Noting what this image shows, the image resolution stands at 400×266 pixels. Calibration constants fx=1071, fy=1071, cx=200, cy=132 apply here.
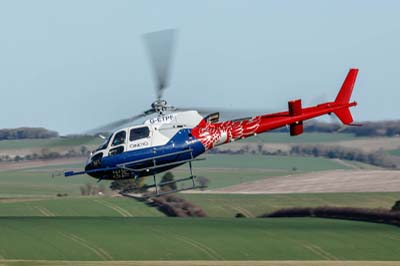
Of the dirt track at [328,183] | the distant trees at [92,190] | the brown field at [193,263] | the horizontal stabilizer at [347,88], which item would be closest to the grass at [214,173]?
the distant trees at [92,190]

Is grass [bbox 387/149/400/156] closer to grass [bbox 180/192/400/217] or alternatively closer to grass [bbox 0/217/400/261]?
grass [bbox 180/192/400/217]

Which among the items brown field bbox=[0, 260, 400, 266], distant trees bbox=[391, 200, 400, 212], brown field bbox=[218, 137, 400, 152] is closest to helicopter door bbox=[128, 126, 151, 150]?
brown field bbox=[0, 260, 400, 266]

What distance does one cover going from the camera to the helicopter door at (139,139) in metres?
44.5

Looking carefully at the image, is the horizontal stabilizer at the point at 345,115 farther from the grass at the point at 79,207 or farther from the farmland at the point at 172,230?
the grass at the point at 79,207

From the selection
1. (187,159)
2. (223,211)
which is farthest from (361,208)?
(187,159)

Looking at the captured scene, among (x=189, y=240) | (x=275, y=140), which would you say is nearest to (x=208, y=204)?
(x=189, y=240)

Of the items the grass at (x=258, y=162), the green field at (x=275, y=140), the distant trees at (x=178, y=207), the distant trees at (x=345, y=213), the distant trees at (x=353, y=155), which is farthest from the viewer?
the grass at (x=258, y=162)

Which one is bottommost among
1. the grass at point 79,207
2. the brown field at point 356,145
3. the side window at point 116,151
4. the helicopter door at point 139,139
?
the grass at point 79,207

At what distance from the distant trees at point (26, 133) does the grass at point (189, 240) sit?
72.7ft

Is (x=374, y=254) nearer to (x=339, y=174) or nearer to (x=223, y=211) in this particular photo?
(x=223, y=211)

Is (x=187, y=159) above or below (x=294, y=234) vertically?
above

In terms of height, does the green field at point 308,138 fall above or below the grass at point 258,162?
above

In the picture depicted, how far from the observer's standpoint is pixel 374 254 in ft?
218

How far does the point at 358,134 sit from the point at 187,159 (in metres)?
65.8
